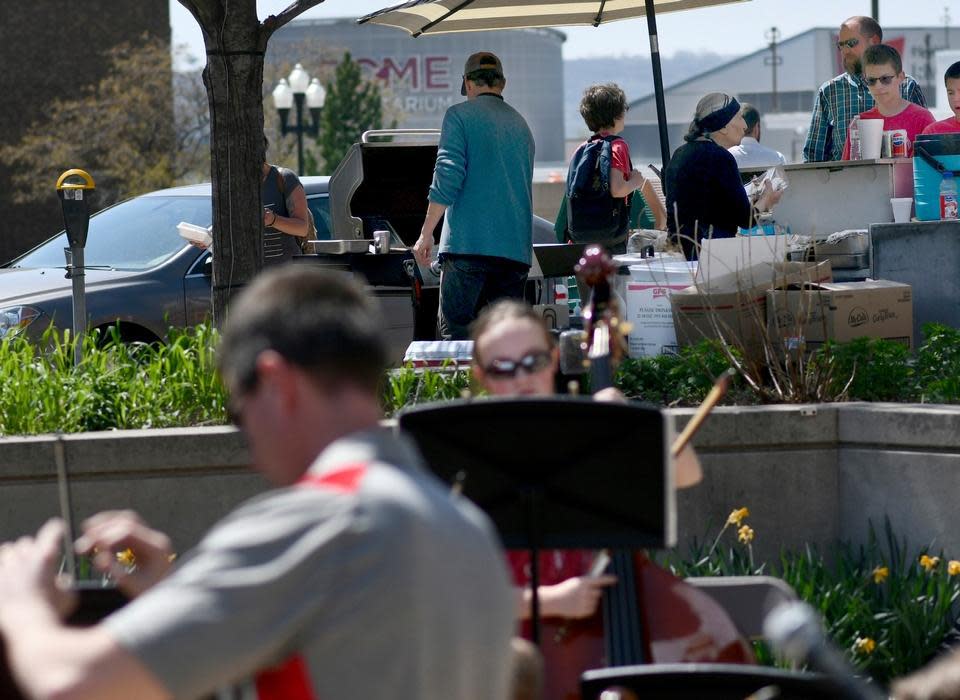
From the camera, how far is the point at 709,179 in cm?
734

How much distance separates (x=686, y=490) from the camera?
5660mm

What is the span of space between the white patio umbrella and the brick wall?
90.6ft

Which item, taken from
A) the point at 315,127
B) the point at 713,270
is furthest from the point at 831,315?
the point at 315,127

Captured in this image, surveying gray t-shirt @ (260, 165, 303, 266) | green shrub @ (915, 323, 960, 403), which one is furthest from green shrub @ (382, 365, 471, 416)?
gray t-shirt @ (260, 165, 303, 266)

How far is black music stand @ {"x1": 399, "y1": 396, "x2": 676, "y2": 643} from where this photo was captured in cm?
310

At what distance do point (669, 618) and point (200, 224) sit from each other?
7.17 m

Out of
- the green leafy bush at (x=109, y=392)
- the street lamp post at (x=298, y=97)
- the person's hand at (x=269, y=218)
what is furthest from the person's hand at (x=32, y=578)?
the street lamp post at (x=298, y=97)

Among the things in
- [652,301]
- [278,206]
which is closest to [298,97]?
[278,206]

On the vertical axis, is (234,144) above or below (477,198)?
above

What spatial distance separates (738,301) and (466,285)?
1.51 metres

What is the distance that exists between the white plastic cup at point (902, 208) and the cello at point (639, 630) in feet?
15.3

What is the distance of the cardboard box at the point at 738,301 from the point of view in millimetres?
6320

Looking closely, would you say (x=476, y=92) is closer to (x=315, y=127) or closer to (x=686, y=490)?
(x=686, y=490)

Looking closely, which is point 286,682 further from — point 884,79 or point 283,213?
point 884,79
